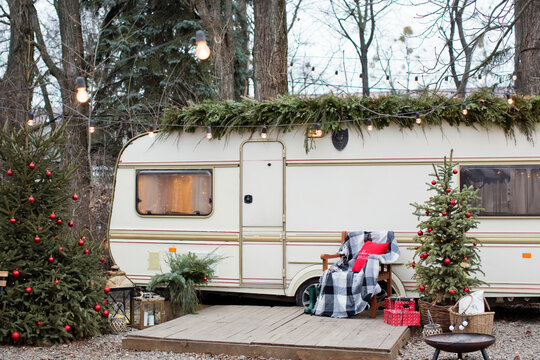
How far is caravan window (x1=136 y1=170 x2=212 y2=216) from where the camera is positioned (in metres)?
8.93

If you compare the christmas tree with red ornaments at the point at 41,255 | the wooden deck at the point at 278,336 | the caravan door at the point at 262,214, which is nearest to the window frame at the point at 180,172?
the caravan door at the point at 262,214

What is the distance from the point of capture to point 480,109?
317 inches

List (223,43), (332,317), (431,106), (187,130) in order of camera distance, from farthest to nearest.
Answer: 1. (223,43)
2. (187,130)
3. (431,106)
4. (332,317)

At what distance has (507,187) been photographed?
812 centimetres

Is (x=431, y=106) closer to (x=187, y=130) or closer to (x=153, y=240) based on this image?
(x=187, y=130)

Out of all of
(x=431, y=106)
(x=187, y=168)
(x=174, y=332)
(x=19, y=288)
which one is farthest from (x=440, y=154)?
(x=19, y=288)

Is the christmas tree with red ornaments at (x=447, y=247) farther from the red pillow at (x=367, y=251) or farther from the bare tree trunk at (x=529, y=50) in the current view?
the bare tree trunk at (x=529, y=50)

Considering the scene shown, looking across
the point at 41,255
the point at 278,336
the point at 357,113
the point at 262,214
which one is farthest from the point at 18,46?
the point at 278,336

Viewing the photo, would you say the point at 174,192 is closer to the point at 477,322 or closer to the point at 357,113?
the point at 357,113

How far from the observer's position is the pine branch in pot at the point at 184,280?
807 cm

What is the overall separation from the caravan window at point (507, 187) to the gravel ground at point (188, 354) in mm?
1490

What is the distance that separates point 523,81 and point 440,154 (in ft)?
14.1

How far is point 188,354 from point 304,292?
2.34 metres

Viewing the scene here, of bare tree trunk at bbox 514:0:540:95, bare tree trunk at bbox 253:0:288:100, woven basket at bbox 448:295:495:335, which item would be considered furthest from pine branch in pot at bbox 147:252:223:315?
bare tree trunk at bbox 514:0:540:95
